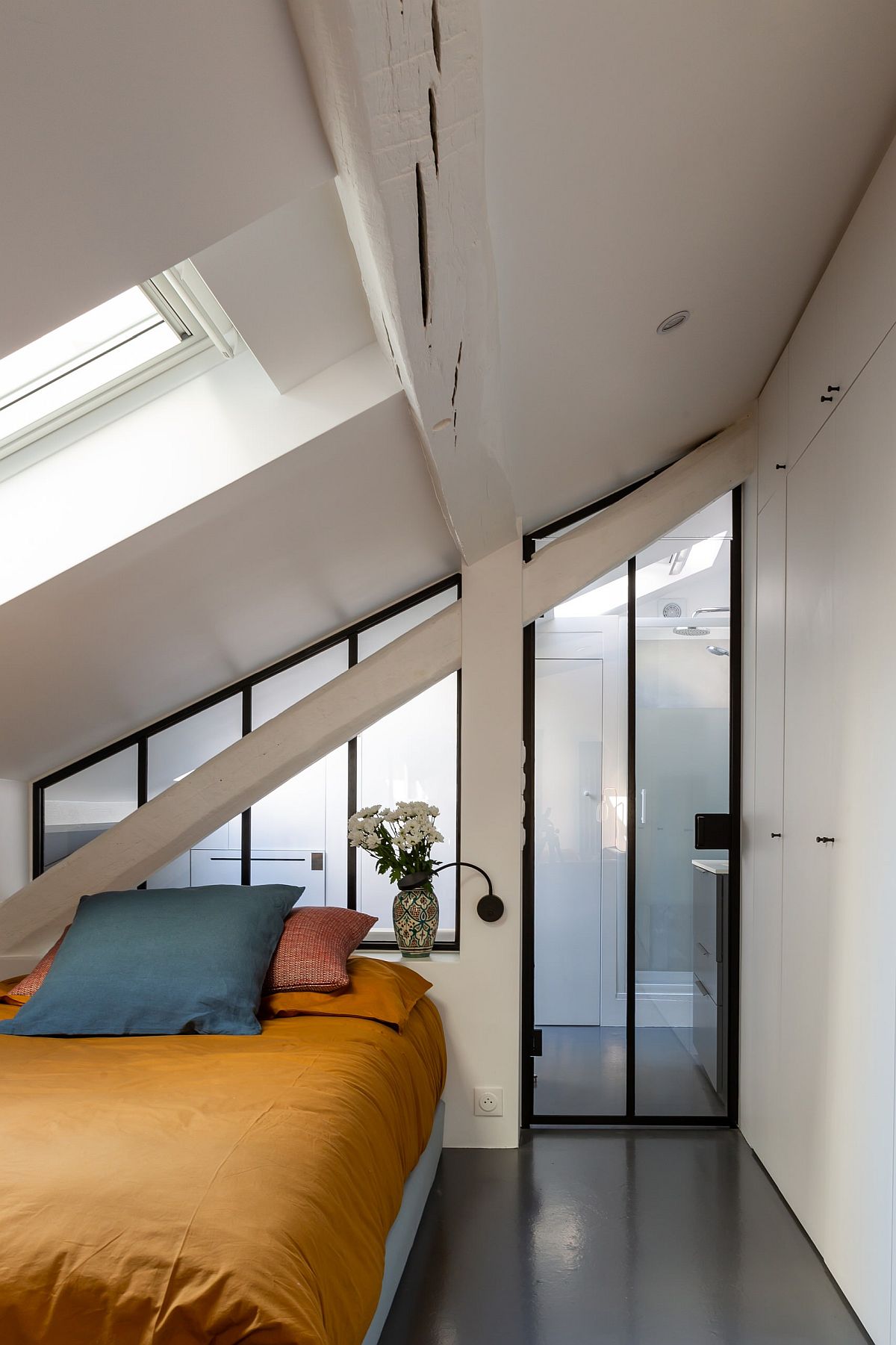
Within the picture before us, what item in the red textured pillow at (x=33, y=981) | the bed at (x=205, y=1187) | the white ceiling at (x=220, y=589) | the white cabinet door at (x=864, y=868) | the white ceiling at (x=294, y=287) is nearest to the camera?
the bed at (x=205, y=1187)

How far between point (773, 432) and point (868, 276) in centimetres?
116

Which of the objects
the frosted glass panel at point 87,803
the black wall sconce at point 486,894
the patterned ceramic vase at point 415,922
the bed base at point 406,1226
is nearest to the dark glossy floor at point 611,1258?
the bed base at point 406,1226

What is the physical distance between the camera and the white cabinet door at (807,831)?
2.73 m

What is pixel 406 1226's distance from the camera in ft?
8.50

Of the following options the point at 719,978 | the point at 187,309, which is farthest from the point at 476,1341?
the point at 187,309

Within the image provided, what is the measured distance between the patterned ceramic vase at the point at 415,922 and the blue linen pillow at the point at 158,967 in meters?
0.53

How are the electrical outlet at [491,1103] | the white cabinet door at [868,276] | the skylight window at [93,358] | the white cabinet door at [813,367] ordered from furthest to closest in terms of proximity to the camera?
the electrical outlet at [491,1103] < the white cabinet door at [813,367] < the skylight window at [93,358] < the white cabinet door at [868,276]

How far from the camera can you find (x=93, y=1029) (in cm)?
295

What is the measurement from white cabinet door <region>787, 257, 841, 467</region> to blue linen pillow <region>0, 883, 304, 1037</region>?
2251 mm

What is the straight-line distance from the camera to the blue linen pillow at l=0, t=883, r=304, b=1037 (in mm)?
2965

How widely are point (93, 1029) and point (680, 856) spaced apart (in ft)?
7.38

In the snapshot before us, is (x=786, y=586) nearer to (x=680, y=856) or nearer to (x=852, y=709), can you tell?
(x=852, y=709)

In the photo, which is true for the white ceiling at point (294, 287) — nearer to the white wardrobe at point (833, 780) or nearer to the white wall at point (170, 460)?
the white wall at point (170, 460)

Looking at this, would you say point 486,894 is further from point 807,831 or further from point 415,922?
point 807,831
